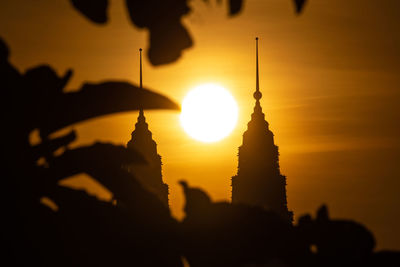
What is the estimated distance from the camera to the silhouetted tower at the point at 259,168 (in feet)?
428

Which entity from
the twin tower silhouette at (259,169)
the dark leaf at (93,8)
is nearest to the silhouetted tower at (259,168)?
the twin tower silhouette at (259,169)

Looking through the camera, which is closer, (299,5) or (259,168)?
(299,5)

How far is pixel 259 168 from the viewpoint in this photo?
135000 millimetres

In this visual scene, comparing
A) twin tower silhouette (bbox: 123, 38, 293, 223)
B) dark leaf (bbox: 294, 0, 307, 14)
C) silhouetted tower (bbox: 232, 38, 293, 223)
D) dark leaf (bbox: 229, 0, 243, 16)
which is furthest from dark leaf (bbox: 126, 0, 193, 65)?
silhouetted tower (bbox: 232, 38, 293, 223)

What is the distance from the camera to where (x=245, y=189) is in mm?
129375

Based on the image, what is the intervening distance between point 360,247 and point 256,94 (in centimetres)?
12108

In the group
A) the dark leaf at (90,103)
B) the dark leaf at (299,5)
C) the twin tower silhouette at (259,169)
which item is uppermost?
the twin tower silhouette at (259,169)

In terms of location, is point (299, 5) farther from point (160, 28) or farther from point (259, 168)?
point (259, 168)

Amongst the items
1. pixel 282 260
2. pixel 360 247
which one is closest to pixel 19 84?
pixel 282 260

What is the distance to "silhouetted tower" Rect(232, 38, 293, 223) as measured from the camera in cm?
13038

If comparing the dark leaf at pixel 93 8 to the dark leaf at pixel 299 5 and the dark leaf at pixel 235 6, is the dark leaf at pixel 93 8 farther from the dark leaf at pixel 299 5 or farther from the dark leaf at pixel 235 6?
the dark leaf at pixel 299 5

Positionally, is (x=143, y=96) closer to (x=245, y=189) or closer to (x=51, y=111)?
(x=51, y=111)

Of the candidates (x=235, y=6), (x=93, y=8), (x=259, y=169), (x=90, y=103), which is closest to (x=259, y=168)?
(x=259, y=169)

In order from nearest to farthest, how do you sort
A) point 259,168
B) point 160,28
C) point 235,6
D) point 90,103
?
1. point 160,28
2. point 235,6
3. point 90,103
4. point 259,168
